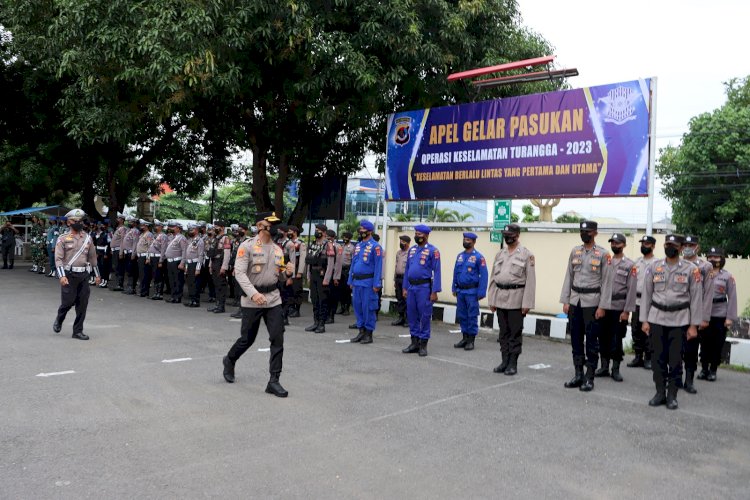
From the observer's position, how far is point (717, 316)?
8.29m

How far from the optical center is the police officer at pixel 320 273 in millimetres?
11133

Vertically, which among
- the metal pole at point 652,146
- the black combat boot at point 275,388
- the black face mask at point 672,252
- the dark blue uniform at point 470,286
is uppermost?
the metal pole at point 652,146

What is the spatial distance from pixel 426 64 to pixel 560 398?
938cm

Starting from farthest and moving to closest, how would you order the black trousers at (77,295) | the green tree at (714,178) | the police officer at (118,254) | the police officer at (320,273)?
the green tree at (714,178)
the police officer at (118,254)
the police officer at (320,273)
the black trousers at (77,295)

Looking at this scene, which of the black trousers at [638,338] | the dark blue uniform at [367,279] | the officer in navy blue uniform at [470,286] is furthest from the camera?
the dark blue uniform at [367,279]

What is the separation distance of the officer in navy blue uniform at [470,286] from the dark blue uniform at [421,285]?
0.58 m

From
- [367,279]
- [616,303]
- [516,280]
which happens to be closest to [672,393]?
[616,303]

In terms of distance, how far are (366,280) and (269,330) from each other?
3.51 metres

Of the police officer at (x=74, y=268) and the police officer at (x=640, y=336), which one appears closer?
the police officer at (x=640, y=336)

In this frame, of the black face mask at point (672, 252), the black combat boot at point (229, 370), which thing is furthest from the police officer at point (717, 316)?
the black combat boot at point (229, 370)

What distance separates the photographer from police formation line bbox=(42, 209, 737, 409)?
6680mm

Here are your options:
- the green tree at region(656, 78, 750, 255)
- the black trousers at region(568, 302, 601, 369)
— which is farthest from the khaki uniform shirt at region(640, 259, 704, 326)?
the green tree at region(656, 78, 750, 255)

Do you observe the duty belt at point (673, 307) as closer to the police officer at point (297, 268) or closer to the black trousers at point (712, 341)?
the black trousers at point (712, 341)

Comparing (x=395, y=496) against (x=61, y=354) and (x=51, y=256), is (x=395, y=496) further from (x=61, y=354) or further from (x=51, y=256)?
(x=51, y=256)
